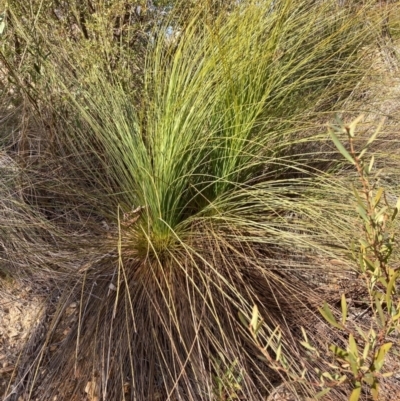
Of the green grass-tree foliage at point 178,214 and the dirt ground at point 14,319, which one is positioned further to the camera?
the dirt ground at point 14,319

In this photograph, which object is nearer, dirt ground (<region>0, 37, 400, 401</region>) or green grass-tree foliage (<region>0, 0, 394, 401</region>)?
green grass-tree foliage (<region>0, 0, 394, 401</region>)

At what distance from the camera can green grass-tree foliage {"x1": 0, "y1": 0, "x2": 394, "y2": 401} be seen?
4.20 feet

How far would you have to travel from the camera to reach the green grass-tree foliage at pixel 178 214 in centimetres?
128

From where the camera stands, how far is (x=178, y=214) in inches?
63.0

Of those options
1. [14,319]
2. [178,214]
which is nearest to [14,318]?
[14,319]

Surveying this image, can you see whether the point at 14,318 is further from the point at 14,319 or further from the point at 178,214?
the point at 178,214

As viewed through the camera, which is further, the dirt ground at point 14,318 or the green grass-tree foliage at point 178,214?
the dirt ground at point 14,318

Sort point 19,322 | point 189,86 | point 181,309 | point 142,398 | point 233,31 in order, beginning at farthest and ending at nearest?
point 233,31, point 189,86, point 19,322, point 181,309, point 142,398

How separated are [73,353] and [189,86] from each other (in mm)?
933

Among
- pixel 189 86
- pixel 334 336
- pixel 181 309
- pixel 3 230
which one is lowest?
pixel 334 336

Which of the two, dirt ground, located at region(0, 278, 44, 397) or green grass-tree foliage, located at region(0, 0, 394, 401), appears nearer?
green grass-tree foliage, located at region(0, 0, 394, 401)

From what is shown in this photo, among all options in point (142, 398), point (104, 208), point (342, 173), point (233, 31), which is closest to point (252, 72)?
point (233, 31)

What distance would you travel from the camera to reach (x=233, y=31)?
185cm

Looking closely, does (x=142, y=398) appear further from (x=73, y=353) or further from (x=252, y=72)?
(x=252, y=72)
